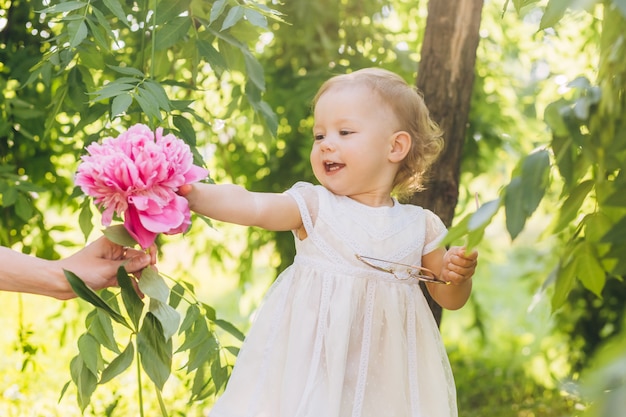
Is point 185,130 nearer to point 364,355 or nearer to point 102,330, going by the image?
point 102,330

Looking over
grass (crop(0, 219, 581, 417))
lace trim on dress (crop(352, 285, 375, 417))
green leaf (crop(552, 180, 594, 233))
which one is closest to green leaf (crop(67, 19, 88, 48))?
lace trim on dress (crop(352, 285, 375, 417))

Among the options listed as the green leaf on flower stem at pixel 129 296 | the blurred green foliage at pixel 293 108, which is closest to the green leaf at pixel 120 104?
the blurred green foliage at pixel 293 108

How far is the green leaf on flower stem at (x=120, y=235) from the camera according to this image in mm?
1658

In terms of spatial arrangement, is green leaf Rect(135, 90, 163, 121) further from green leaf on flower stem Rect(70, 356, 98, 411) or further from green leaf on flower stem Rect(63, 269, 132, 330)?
green leaf on flower stem Rect(70, 356, 98, 411)

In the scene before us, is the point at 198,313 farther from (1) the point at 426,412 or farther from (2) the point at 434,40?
(2) the point at 434,40

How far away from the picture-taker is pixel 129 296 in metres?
1.74

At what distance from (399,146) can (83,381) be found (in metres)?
0.95

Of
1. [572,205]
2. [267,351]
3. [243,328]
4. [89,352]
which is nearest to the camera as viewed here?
[572,205]

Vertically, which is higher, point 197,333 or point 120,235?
point 120,235

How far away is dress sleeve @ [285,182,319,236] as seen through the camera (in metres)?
1.94

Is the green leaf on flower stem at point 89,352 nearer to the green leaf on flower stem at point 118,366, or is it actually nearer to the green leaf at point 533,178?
the green leaf on flower stem at point 118,366

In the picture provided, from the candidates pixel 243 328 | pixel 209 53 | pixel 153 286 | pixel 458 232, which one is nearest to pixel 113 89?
pixel 209 53

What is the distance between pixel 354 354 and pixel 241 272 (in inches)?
74.2

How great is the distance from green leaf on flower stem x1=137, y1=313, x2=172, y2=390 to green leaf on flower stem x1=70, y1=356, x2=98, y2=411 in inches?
7.9
